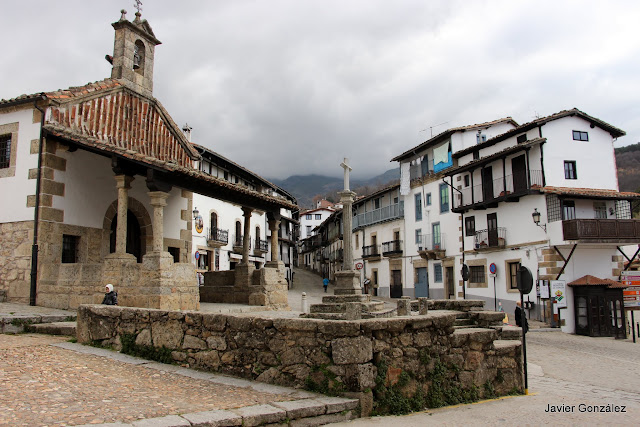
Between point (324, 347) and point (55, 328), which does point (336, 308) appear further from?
point (55, 328)

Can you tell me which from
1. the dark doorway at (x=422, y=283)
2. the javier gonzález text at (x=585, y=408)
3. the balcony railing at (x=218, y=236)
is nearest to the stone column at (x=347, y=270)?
the javier gonzález text at (x=585, y=408)

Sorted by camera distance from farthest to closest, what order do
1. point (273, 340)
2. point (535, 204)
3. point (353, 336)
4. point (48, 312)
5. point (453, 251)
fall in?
point (453, 251), point (535, 204), point (48, 312), point (273, 340), point (353, 336)

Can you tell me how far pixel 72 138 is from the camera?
9.99 metres

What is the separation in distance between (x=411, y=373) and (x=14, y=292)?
30.6 ft

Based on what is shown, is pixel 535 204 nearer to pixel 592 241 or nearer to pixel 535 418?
pixel 592 241

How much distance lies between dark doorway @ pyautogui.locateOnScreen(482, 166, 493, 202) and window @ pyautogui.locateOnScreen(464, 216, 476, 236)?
6.63 feet

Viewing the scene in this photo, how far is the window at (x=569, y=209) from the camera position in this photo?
21.3m

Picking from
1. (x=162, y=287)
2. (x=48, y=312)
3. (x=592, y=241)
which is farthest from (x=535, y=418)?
(x=592, y=241)

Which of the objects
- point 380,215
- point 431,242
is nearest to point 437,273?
point 431,242

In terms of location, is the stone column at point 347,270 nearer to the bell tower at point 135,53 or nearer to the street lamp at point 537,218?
the bell tower at point 135,53

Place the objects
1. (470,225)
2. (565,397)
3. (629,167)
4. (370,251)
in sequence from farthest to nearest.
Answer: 1. (629,167)
2. (370,251)
3. (470,225)
4. (565,397)

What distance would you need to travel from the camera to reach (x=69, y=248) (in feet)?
37.3

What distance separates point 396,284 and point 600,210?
1553 cm

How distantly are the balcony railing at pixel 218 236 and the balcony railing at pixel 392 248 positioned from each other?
1210 centimetres
